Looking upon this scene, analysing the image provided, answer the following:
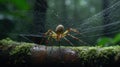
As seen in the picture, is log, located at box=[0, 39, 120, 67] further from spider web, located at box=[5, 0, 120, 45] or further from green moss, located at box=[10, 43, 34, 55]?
spider web, located at box=[5, 0, 120, 45]

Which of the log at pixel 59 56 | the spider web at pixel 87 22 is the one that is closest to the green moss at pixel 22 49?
the log at pixel 59 56

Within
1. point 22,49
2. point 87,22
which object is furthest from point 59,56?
point 87,22

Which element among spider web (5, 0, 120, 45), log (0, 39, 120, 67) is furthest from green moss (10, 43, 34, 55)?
spider web (5, 0, 120, 45)

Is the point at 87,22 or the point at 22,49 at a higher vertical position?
the point at 87,22

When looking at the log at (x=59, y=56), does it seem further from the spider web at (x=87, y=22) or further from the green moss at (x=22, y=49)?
the spider web at (x=87, y=22)

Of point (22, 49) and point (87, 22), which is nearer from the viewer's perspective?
point (22, 49)

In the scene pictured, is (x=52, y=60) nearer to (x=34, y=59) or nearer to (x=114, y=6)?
(x=34, y=59)

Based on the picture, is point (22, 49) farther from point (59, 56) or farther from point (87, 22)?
point (87, 22)

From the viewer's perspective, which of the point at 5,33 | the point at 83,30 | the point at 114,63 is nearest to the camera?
the point at 114,63

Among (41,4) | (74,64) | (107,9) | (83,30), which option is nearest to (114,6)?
(107,9)
